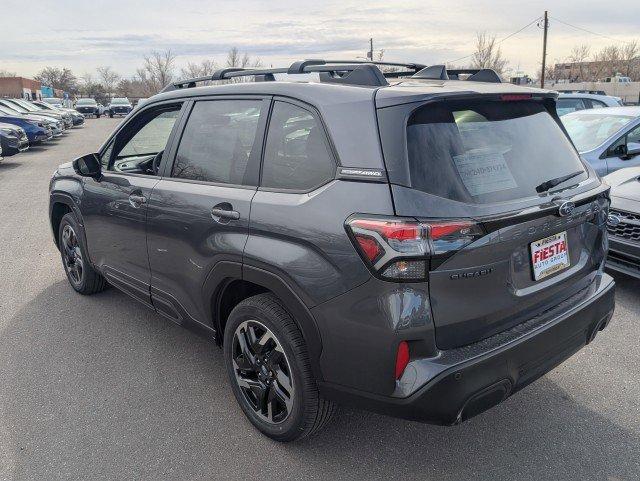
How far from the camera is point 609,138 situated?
276 inches

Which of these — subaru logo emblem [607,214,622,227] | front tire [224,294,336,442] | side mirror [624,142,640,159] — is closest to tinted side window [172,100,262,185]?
front tire [224,294,336,442]

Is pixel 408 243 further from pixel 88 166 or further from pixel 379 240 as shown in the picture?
pixel 88 166

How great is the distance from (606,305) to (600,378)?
33.1 inches

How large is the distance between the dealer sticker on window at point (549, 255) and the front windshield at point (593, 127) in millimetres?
5102

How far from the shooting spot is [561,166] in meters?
2.79

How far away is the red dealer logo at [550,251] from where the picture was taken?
2482 mm

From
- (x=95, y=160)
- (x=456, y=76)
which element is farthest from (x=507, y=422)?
(x=95, y=160)

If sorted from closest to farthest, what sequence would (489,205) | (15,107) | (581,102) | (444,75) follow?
(489,205), (444,75), (581,102), (15,107)

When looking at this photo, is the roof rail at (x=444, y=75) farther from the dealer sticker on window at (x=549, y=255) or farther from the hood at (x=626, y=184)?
the hood at (x=626, y=184)

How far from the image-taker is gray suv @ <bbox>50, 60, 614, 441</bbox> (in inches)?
85.5

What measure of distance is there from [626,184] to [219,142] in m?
4.06

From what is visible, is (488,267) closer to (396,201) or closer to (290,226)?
(396,201)

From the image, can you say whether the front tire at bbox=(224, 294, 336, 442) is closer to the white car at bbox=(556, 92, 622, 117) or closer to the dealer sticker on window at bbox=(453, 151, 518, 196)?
A: the dealer sticker on window at bbox=(453, 151, 518, 196)

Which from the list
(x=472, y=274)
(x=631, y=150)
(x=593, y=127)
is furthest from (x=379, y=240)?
(x=593, y=127)
